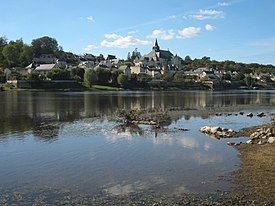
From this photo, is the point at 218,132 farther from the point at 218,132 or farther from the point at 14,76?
the point at 14,76

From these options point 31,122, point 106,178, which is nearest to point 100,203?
point 106,178

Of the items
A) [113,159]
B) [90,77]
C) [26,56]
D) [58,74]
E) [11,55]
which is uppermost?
[26,56]

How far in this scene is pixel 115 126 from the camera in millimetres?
30219

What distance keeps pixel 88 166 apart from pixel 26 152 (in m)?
5.25

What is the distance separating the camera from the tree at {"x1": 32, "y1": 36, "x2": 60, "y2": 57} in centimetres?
16136

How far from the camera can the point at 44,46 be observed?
546 ft

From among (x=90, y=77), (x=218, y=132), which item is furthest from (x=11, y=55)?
(x=218, y=132)

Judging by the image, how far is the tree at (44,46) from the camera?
161363 mm

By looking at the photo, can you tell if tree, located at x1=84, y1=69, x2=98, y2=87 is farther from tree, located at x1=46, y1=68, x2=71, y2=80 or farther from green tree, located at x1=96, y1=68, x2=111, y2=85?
tree, located at x1=46, y1=68, x2=71, y2=80

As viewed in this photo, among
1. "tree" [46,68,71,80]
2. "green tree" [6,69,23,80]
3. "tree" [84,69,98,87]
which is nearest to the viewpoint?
"green tree" [6,69,23,80]

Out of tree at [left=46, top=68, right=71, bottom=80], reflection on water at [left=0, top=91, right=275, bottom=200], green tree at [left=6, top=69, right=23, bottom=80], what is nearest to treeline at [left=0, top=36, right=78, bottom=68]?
green tree at [left=6, top=69, right=23, bottom=80]

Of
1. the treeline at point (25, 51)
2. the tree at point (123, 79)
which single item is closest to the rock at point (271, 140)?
the tree at point (123, 79)

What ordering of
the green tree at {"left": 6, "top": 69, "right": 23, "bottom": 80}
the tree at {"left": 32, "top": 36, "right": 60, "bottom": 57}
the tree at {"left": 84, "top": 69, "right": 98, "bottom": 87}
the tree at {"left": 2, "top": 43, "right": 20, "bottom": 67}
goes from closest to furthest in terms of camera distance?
1. the green tree at {"left": 6, "top": 69, "right": 23, "bottom": 80}
2. the tree at {"left": 84, "top": 69, "right": 98, "bottom": 87}
3. the tree at {"left": 2, "top": 43, "right": 20, "bottom": 67}
4. the tree at {"left": 32, "top": 36, "right": 60, "bottom": 57}

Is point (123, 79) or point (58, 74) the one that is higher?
point (58, 74)
